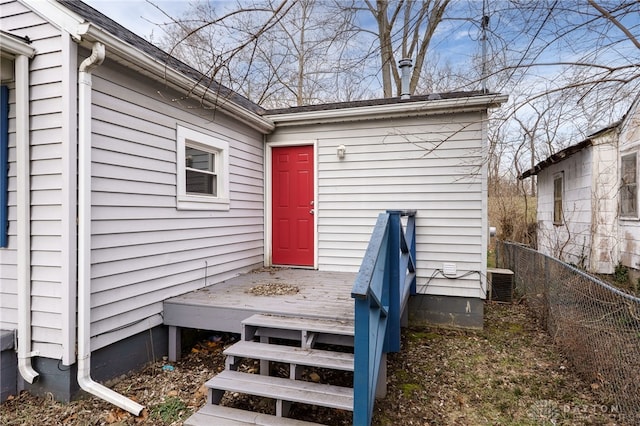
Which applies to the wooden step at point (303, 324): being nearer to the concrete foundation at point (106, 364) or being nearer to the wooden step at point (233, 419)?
the wooden step at point (233, 419)

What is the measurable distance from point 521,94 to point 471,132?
0.98 meters

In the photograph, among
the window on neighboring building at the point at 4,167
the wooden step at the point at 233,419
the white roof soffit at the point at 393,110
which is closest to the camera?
the wooden step at the point at 233,419

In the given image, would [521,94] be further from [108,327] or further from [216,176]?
[108,327]

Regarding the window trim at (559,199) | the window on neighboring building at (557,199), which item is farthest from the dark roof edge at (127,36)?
the window on neighboring building at (557,199)

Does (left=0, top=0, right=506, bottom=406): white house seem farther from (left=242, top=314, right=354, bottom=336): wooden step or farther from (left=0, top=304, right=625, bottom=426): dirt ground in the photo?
(left=242, top=314, right=354, bottom=336): wooden step

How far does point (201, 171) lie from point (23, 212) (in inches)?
74.1

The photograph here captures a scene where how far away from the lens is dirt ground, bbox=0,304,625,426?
263 centimetres

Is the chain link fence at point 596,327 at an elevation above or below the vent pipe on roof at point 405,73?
below

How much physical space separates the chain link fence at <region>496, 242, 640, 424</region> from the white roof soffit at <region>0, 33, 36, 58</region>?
5.02m

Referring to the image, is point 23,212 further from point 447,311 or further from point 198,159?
point 447,311

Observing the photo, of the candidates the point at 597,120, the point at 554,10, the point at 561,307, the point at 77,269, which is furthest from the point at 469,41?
the point at 77,269

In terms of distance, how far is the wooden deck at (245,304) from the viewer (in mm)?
3265

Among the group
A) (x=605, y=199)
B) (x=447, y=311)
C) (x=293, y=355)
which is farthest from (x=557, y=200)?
(x=293, y=355)

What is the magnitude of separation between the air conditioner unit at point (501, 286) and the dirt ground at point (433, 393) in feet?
6.21
